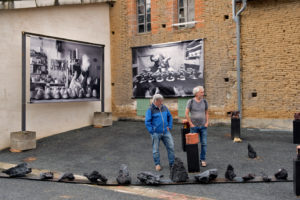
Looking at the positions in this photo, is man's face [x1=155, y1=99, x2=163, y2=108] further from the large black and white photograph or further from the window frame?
the window frame

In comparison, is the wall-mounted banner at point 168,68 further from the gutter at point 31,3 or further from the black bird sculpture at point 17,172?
the black bird sculpture at point 17,172

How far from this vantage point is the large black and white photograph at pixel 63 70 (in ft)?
33.9

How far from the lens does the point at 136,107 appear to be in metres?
14.9

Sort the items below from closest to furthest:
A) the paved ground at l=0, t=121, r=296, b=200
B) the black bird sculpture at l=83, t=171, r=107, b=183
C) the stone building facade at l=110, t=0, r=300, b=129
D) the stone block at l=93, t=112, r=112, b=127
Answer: the paved ground at l=0, t=121, r=296, b=200 < the black bird sculpture at l=83, t=171, r=107, b=183 < the stone building facade at l=110, t=0, r=300, b=129 < the stone block at l=93, t=112, r=112, b=127

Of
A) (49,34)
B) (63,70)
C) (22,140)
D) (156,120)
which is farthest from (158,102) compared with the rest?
(49,34)

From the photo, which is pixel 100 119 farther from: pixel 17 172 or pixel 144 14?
pixel 17 172

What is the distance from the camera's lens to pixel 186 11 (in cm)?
1386

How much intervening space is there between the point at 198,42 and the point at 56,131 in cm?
703

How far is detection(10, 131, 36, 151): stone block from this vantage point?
32.0ft

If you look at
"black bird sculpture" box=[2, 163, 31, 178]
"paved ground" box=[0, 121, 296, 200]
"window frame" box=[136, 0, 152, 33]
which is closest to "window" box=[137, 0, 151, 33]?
"window frame" box=[136, 0, 152, 33]

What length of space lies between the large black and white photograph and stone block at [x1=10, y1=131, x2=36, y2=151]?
3.90ft

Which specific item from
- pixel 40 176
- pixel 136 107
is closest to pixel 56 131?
pixel 136 107

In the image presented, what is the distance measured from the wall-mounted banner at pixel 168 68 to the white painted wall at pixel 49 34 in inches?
70.7

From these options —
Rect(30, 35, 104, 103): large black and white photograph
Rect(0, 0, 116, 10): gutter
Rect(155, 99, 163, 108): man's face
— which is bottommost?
Rect(155, 99, 163, 108): man's face
